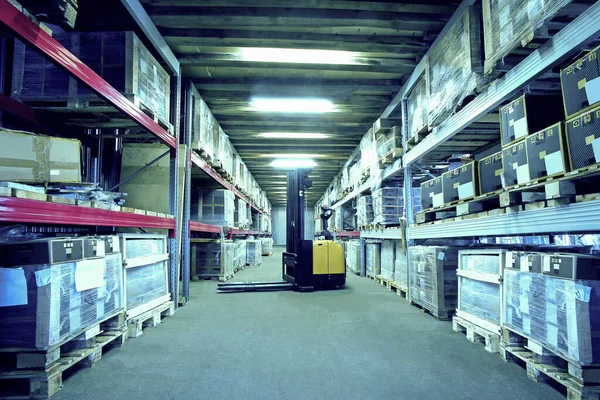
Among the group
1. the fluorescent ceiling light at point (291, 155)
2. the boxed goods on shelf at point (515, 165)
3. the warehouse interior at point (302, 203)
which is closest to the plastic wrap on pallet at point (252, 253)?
the fluorescent ceiling light at point (291, 155)

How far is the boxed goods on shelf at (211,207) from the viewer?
960cm

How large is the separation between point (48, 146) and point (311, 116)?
7.07 metres

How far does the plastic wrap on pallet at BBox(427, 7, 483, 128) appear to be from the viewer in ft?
13.2

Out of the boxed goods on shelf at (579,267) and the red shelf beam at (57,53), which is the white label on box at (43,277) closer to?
the red shelf beam at (57,53)

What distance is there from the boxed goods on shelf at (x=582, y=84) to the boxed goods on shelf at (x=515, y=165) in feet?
2.03

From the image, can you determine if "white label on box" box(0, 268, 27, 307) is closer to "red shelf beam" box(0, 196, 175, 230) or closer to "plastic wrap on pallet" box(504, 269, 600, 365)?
"red shelf beam" box(0, 196, 175, 230)

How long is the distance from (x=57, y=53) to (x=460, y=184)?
16.4 feet

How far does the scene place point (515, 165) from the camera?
3498 mm

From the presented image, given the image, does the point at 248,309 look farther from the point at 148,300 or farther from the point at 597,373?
the point at 597,373

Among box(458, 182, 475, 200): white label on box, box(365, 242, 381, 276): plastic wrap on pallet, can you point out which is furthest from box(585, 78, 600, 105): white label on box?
box(365, 242, 381, 276): plastic wrap on pallet

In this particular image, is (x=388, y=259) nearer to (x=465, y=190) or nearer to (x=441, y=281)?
(x=441, y=281)

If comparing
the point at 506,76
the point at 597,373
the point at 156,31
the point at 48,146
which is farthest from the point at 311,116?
the point at 597,373

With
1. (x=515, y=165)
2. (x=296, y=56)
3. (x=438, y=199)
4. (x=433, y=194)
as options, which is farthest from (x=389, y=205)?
(x=515, y=165)

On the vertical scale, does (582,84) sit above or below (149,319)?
above
